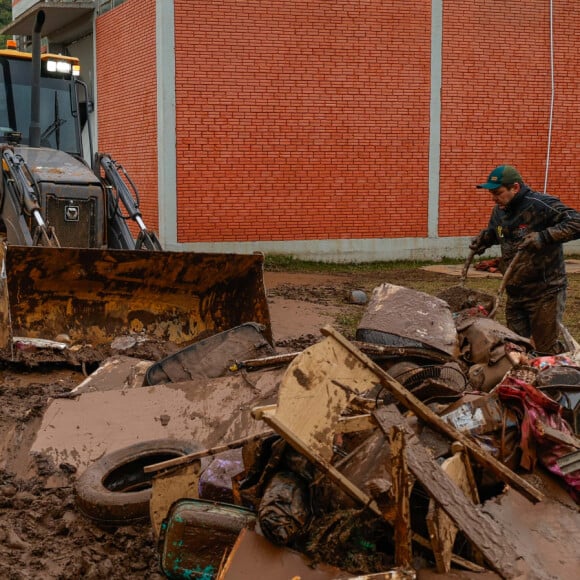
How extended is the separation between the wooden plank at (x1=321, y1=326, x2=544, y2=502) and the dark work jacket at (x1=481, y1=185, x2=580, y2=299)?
2.92 meters

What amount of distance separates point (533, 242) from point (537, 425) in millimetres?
2401

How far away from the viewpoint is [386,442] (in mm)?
A: 3430

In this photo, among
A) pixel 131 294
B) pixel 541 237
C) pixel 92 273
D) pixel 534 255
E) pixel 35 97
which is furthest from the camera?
pixel 35 97

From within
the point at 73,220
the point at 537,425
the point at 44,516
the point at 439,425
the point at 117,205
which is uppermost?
the point at 117,205

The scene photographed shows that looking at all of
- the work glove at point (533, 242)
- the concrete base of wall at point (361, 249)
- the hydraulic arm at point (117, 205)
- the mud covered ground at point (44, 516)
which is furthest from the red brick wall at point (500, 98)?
the work glove at point (533, 242)

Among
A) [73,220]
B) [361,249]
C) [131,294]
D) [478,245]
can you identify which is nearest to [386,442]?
[478,245]

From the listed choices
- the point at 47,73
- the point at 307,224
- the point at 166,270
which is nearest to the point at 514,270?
the point at 166,270

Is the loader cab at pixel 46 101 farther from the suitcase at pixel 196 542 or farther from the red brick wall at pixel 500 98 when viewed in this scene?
the red brick wall at pixel 500 98

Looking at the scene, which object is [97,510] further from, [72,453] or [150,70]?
[150,70]

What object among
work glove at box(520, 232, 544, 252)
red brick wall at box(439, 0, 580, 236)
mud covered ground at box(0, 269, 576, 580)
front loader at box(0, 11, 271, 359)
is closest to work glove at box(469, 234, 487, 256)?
work glove at box(520, 232, 544, 252)

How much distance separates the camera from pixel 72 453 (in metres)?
4.80

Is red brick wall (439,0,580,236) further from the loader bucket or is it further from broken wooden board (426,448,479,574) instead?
broken wooden board (426,448,479,574)

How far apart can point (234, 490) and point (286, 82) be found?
38.0 feet

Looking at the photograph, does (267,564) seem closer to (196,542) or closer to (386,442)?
(196,542)
